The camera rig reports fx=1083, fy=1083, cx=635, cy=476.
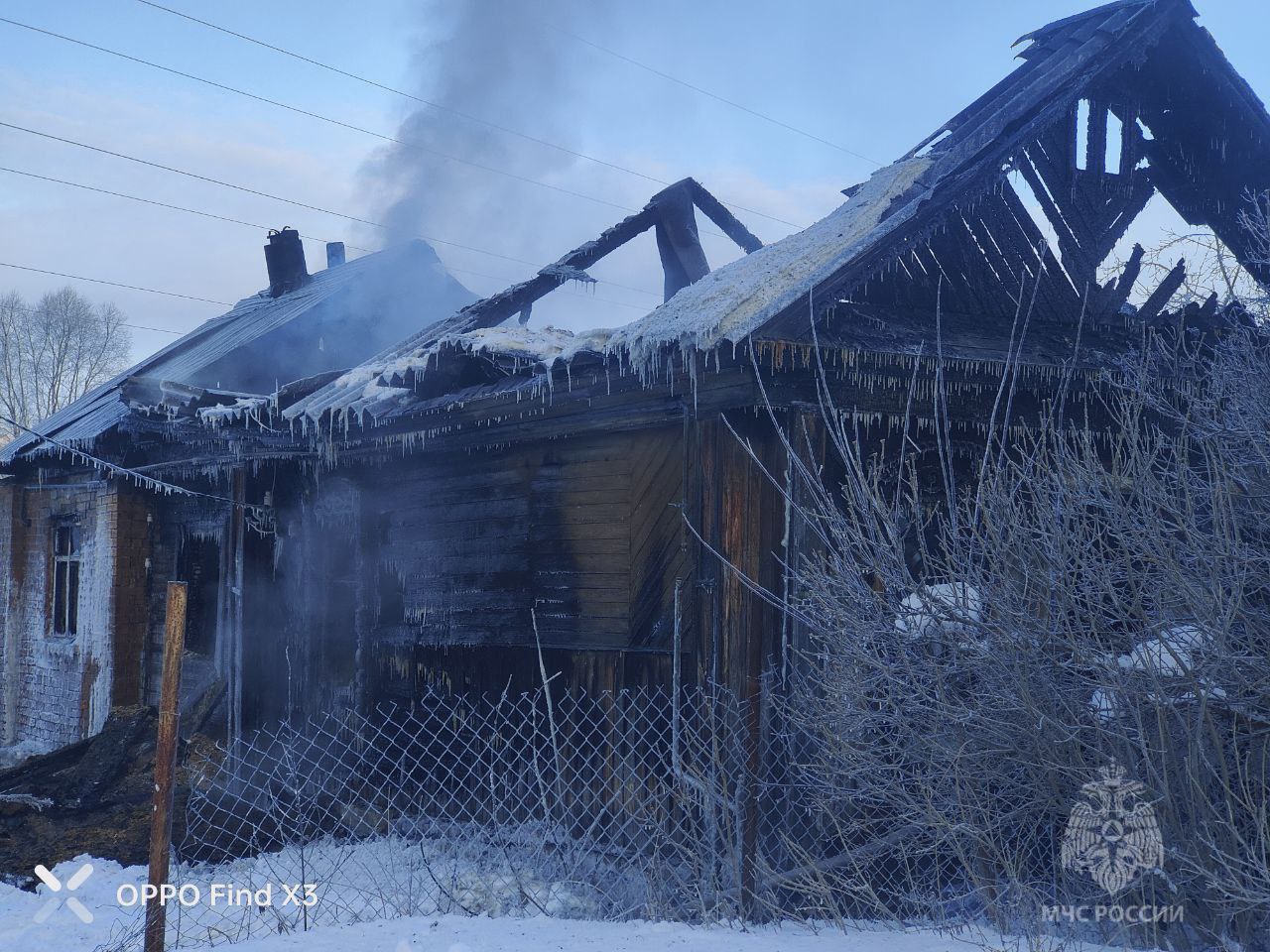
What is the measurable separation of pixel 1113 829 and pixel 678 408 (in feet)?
11.0

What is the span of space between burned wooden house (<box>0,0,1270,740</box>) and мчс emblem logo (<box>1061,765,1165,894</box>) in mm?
1954

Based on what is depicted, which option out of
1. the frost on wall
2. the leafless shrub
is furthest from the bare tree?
the leafless shrub

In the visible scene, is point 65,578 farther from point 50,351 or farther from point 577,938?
point 50,351

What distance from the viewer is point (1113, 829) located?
4.44m

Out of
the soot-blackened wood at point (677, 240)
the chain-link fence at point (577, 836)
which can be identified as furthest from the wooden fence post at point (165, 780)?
the soot-blackened wood at point (677, 240)

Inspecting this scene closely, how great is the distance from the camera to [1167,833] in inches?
170

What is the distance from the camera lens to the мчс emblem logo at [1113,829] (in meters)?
4.36

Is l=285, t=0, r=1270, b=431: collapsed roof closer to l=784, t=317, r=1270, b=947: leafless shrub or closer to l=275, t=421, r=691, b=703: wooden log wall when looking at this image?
l=275, t=421, r=691, b=703: wooden log wall

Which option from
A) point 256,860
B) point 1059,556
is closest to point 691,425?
point 1059,556

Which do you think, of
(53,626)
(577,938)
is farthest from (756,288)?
(53,626)

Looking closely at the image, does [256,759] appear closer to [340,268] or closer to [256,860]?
[256,860]

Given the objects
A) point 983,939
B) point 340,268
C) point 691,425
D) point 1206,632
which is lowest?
point 983,939

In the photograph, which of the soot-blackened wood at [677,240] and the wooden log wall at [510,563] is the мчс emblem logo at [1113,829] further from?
the soot-blackened wood at [677,240]

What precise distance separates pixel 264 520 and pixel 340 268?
8.57 metres
